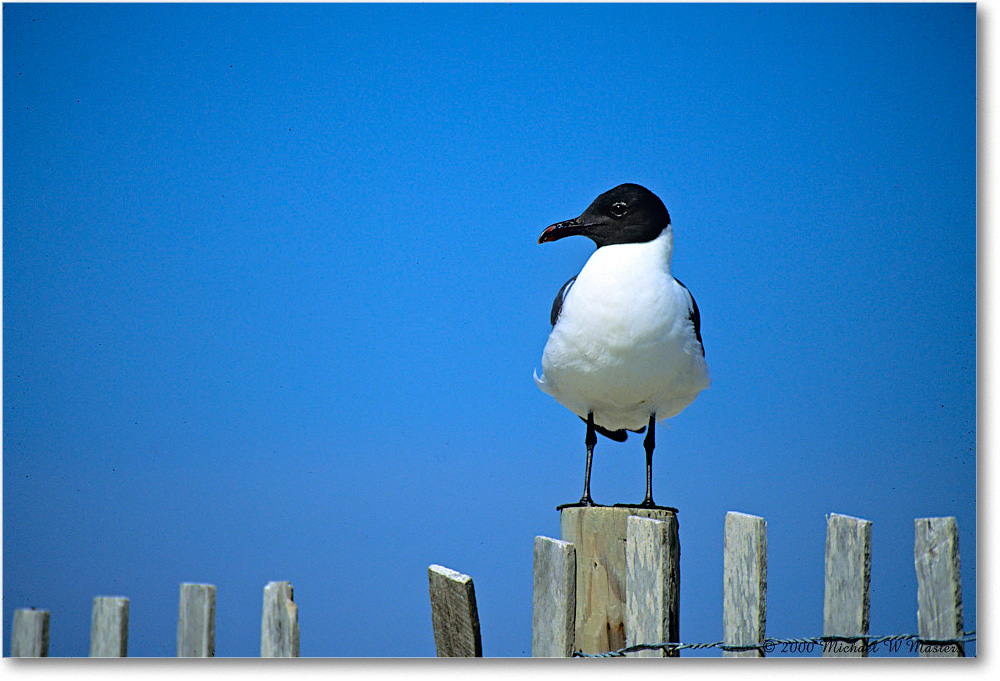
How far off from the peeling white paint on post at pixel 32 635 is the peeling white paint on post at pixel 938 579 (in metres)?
2.00

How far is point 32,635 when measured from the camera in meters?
2.30

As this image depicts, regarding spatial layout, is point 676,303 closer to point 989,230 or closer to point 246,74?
point 989,230

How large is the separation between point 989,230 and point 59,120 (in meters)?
2.56

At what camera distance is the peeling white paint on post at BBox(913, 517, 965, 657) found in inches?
73.6

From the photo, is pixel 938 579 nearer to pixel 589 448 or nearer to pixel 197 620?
pixel 589 448

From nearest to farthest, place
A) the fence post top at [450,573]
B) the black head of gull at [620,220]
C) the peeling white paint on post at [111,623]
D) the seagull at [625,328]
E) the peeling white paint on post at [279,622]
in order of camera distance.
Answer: the fence post top at [450,573], the peeling white paint on post at [279,622], the peeling white paint on post at [111,623], the seagull at [625,328], the black head of gull at [620,220]

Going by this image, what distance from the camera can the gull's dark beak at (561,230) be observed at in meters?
2.60

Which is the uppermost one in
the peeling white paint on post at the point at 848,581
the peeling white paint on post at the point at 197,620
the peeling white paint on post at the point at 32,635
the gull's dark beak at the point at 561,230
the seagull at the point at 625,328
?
the gull's dark beak at the point at 561,230

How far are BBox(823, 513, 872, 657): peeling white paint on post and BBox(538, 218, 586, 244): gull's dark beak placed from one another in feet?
3.47

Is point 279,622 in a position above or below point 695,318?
below

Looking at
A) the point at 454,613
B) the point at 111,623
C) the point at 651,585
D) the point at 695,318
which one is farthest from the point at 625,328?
the point at 111,623

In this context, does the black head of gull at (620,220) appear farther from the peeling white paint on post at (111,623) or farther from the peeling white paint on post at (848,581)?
the peeling white paint on post at (111,623)

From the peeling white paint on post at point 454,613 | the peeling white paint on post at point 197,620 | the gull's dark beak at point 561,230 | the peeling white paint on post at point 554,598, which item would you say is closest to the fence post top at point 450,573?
the peeling white paint on post at point 454,613

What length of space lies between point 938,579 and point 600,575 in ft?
2.20
